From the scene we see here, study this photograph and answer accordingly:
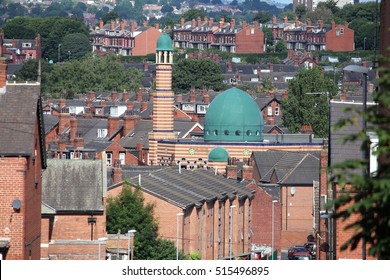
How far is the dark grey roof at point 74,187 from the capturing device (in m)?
54.4

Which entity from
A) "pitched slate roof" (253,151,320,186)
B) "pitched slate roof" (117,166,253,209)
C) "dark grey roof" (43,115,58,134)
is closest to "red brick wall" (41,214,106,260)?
"pitched slate roof" (117,166,253,209)

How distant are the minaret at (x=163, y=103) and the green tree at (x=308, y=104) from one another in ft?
71.6

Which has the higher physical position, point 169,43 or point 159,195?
point 169,43

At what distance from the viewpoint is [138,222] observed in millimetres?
65750

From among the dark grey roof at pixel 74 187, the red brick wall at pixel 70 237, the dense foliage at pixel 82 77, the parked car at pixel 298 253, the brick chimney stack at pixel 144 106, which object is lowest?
the parked car at pixel 298 253

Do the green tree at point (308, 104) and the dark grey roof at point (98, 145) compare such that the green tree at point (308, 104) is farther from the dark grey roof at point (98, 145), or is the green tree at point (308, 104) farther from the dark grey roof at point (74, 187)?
the dark grey roof at point (74, 187)

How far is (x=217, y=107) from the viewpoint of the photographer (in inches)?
4176

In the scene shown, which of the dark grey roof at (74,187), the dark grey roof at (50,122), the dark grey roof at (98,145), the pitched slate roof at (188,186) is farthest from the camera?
the dark grey roof at (50,122)

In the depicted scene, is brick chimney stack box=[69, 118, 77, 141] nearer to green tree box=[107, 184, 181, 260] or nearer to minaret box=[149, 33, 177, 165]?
minaret box=[149, 33, 177, 165]

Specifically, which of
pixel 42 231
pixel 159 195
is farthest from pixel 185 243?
pixel 42 231

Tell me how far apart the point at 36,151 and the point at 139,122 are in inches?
3205

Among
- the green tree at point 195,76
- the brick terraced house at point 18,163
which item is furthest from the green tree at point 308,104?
the brick terraced house at point 18,163
